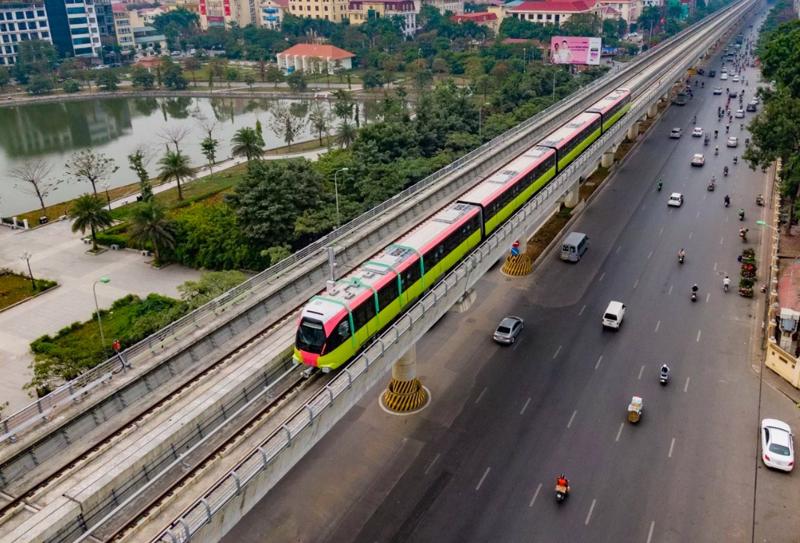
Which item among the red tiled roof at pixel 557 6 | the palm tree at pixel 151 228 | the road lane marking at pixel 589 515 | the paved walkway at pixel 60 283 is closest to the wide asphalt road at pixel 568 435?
the road lane marking at pixel 589 515

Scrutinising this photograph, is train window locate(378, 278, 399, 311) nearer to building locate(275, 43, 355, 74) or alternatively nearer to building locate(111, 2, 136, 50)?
building locate(275, 43, 355, 74)

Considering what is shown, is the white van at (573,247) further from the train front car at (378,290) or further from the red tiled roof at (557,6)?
the red tiled roof at (557,6)

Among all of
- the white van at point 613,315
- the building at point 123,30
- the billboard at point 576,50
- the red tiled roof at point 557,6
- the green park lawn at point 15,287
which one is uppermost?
the red tiled roof at point 557,6

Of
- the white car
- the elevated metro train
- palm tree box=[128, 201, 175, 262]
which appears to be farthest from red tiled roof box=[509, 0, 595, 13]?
the white car

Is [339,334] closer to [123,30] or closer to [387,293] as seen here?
[387,293]

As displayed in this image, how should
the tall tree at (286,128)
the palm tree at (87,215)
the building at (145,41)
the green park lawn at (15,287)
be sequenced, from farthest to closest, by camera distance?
the building at (145,41) → the tall tree at (286,128) → the palm tree at (87,215) → the green park lawn at (15,287)

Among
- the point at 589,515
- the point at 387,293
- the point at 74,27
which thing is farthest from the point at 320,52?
the point at 589,515

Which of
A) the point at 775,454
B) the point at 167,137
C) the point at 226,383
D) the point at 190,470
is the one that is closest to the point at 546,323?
the point at 775,454
